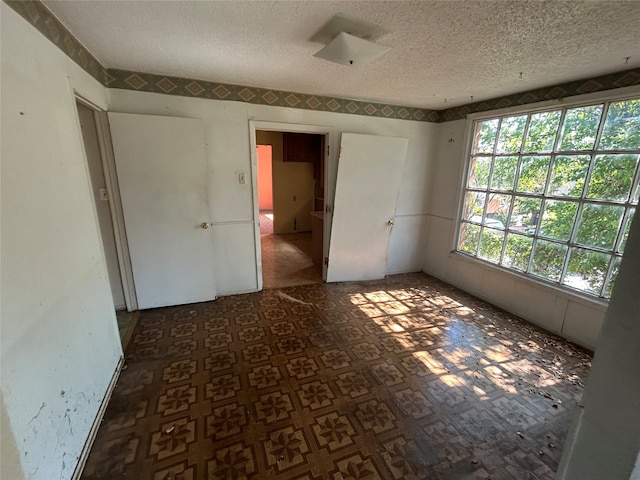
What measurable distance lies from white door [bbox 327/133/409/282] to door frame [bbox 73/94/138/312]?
2175 millimetres

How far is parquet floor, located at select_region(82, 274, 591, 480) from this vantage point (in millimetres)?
1493

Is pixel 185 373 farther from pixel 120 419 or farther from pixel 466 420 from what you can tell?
pixel 466 420

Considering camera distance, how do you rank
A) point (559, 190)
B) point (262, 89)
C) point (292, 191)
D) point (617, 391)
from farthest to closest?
point (292, 191), point (262, 89), point (559, 190), point (617, 391)

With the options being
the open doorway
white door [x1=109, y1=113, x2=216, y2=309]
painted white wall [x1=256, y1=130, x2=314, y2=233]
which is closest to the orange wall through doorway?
the open doorway

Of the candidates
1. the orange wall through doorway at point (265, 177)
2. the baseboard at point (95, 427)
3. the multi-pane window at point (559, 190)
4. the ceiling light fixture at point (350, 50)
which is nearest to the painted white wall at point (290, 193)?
the orange wall through doorway at point (265, 177)

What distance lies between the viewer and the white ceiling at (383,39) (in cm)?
147

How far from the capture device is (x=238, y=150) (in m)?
3.01

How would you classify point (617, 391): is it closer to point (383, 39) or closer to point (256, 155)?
point (383, 39)

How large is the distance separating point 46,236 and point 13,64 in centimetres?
73

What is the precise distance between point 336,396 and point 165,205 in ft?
7.46

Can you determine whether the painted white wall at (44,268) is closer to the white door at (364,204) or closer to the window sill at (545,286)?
Result: the white door at (364,204)

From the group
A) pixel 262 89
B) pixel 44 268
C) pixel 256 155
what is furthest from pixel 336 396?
pixel 262 89

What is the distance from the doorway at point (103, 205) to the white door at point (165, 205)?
15 centimetres

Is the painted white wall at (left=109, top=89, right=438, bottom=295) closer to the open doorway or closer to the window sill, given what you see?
the window sill
